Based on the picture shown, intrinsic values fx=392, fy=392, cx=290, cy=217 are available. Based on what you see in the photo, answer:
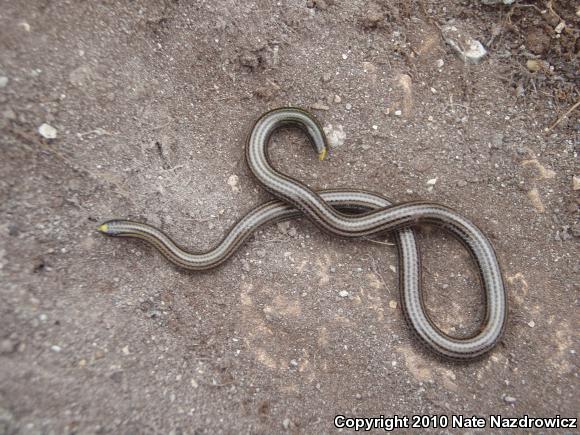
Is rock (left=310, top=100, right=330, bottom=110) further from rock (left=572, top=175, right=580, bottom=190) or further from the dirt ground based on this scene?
rock (left=572, top=175, right=580, bottom=190)

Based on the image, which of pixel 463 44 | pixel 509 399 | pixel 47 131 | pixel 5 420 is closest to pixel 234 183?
pixel 47 131

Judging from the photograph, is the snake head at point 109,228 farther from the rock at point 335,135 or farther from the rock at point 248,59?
the rock at point 335,135

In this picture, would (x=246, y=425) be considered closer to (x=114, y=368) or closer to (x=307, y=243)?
(x=114, y=368)

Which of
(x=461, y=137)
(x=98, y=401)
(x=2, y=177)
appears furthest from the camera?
(x=461, y=137)

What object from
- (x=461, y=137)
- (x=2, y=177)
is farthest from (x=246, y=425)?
(x=461, y=137)

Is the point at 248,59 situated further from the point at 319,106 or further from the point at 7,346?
the point at 7,346
